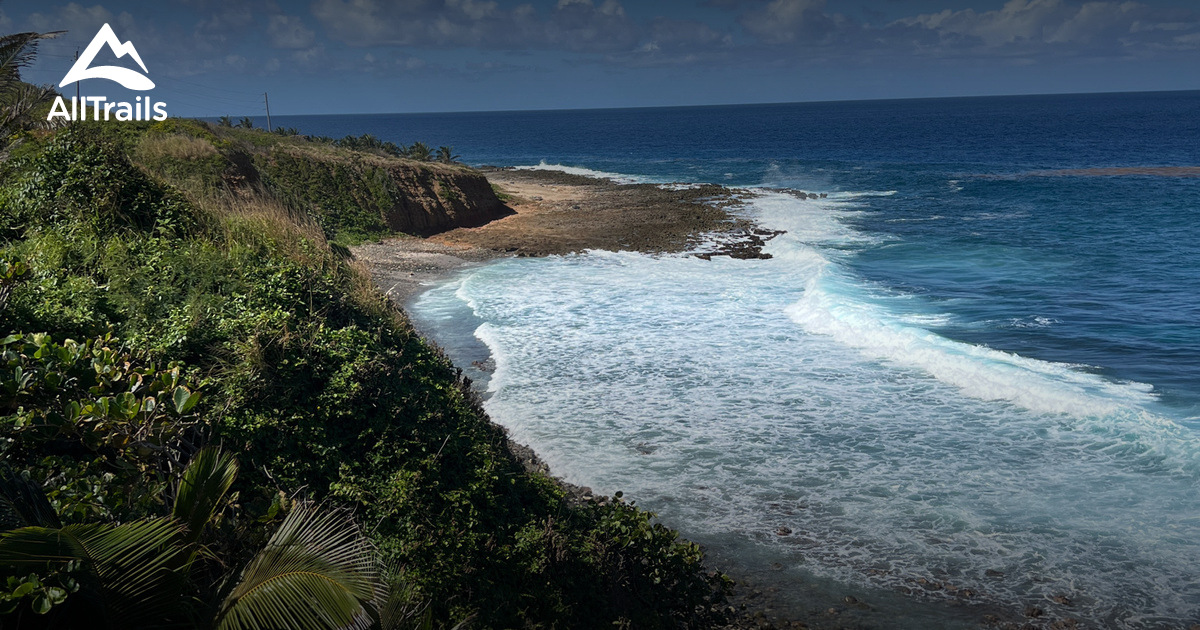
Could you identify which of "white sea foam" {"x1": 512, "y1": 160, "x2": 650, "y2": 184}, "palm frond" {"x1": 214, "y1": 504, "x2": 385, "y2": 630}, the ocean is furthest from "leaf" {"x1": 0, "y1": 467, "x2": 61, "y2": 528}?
"white sea foam" {"x1": 512, "y1": 160, "x2": 650, "y2": 184}

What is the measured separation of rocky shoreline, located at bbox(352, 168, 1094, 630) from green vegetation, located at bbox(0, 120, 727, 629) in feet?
3.75

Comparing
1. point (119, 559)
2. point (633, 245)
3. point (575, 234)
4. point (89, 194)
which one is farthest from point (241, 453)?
point (575, 234)

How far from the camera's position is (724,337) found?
18.7 metres

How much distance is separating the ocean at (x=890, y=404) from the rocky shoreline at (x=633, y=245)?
0.40ft

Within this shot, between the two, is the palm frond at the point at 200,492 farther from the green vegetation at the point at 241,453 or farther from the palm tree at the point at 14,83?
the palm tree at the point at 14,83

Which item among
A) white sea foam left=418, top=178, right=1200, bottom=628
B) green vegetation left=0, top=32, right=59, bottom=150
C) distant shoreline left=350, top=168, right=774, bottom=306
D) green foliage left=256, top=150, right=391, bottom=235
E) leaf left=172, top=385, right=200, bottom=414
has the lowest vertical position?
white sea foam left=418, top=178, right=1200, bottom=628

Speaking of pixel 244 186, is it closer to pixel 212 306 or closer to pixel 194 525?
pixel 212 306

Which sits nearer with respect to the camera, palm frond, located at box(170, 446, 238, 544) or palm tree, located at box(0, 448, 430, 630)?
palm tree, located at box(0, 448, 430, 630)

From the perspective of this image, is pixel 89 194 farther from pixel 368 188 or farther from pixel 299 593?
pixel 368 188

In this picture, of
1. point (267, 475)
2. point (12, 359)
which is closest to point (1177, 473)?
point (267, 475)

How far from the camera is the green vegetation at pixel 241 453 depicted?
4.04m

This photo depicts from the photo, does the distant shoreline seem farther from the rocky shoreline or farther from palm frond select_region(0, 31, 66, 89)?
palm frond select_region(0, 31, 66, 89)

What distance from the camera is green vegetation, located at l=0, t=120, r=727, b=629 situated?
4.04 metres

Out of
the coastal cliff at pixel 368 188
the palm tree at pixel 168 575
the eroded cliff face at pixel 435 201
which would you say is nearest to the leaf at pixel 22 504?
the palm tree at pixel 168 575
